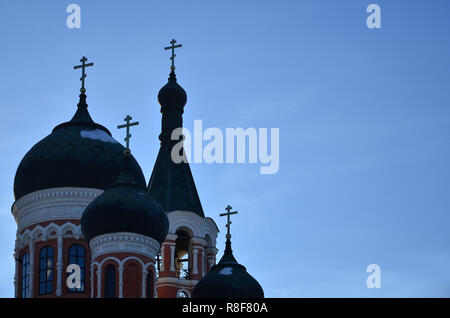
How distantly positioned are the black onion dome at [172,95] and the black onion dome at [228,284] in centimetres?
776

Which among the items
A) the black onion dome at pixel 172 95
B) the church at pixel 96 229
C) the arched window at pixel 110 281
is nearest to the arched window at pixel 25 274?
the church at pixel 96 229

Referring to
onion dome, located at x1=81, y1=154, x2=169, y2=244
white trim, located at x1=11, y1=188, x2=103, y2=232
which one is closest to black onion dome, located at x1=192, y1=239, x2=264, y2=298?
onion dome, located at x1=81, y1=154, x2=169, y2=244

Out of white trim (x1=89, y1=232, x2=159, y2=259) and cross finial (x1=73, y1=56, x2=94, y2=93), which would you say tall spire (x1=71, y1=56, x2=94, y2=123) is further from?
white trim (x1=89, y1=232, x2=159, y2=259)

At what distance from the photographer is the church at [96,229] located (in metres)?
26.4

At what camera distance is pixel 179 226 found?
1275 inches

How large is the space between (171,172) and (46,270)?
6870 millimetres

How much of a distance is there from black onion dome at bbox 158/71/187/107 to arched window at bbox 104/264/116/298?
32.9 ft

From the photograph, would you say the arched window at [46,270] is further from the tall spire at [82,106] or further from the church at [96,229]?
the tall spire at [82,106]

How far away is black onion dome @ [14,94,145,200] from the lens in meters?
28.8

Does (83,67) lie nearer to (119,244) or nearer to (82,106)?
(82,106)
